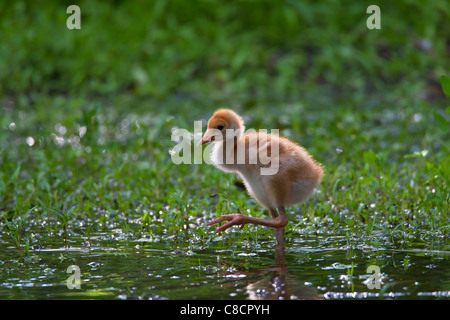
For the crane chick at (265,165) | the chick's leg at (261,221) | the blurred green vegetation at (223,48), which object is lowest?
the chick's leg at (261,221)

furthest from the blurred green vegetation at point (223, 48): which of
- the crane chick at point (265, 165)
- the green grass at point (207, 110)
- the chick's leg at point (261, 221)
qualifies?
the chick's leg at point (261, 221)

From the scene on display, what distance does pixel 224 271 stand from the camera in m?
4.82

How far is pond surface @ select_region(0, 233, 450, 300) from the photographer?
437 cm

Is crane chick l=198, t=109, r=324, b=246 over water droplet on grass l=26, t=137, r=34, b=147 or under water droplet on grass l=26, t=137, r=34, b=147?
under

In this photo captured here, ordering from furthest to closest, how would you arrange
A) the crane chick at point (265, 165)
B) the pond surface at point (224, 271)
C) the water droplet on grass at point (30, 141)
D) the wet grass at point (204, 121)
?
the water droplet on grass at point (30, 141), the crane chick at point (265, 165), the wet grass at point (204, 121), the pond surface at point (224, 271)

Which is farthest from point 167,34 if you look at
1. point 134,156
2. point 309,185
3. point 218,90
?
point 309,185

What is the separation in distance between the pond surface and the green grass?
10.5 inches

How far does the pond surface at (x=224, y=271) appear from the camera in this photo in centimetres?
437

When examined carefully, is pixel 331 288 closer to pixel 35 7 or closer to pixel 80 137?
pixel 80 137

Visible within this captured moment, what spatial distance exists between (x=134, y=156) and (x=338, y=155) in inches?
91.0

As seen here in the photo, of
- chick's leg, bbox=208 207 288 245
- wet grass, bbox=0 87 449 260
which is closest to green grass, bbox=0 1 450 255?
wet grass, bbox=0 87 449 260

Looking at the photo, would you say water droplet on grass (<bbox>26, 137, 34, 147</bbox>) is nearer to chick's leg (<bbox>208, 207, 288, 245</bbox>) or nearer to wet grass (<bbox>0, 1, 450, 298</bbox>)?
wet grass (<bbox>0, 1, 450, 298</bbox>)

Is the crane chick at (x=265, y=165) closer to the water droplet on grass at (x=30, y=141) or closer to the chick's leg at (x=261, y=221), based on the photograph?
the chick's leg at (x=261, y=221)

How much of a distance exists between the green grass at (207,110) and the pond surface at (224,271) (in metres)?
0.27
